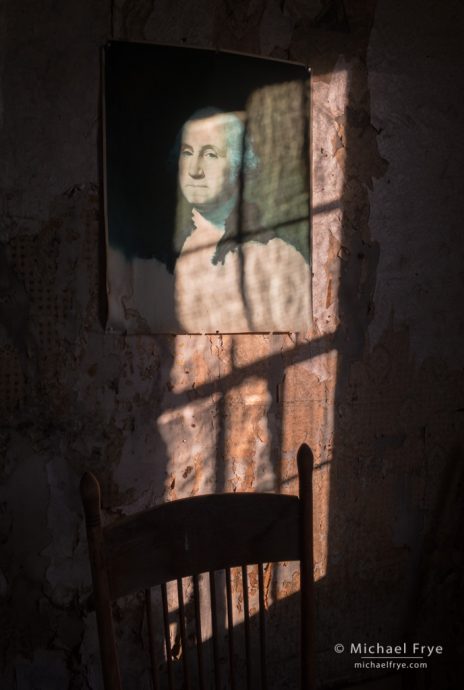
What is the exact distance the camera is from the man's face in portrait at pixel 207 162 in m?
2.00

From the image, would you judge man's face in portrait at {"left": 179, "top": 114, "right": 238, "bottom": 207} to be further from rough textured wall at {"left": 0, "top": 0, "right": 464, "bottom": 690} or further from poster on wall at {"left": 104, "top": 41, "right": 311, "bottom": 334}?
rough textured wall at {"left": 0, "top": 0, "right": 464, "bottom": 690}

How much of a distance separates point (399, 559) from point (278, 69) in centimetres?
201

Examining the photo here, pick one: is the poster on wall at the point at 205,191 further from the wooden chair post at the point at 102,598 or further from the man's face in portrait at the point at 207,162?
the wooden chair post at the point at 102,598

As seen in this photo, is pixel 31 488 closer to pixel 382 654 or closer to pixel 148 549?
pixel 148 549

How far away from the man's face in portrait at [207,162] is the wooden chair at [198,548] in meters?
1.09

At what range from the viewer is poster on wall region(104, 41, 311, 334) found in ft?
6.32

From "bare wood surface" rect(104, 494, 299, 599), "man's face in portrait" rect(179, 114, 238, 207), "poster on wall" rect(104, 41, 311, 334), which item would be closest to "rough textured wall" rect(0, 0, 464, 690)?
"poster on wall" rect(104, 41, 311, 334)

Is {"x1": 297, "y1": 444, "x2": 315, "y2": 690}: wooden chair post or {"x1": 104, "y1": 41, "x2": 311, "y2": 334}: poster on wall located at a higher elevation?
{"x1": 104, "y1": 41, "x2": 311, "y2": 334}: poster on wall

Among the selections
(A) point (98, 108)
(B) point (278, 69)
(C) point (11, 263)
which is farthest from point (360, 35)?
(C) point (11, 263)

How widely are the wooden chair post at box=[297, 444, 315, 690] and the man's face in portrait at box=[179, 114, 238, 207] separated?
1.08 m

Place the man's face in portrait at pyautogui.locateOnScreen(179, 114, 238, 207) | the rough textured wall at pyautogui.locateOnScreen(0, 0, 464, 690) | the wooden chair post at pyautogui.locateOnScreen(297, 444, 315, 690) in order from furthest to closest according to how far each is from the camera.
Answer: the man's face in portrait at pyautogui.locateOnScreen(179, 114, 238, 207)
the rough textured wall at pyautogui.locateOnScreen(0, 0, 464, 690)
the wooden chair post at pyautogui.locateOnScreen(297, 444, 315, 690)

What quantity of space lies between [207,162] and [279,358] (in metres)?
0.77

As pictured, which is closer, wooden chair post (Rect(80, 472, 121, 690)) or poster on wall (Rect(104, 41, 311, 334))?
wooden chair post (Rect(80, 472, 121, 690))

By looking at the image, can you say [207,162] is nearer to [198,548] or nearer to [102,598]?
[198,548]
